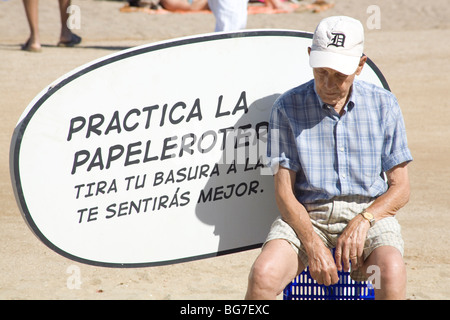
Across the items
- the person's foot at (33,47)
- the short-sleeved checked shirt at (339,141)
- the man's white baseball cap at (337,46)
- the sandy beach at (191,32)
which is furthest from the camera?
the person's foot at (33,47)

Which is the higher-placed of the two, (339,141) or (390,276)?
(339,141)

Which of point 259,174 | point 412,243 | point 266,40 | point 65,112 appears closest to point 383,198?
point 259,174

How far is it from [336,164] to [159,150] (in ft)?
2.59

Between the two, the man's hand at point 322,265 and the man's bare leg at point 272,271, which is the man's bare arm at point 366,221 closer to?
the man's hand at point 322,265

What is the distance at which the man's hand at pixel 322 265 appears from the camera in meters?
3.03

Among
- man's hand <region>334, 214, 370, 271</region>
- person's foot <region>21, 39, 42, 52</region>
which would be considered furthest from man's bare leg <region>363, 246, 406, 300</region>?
person's foot <region>21, 39, 42, 52</region>

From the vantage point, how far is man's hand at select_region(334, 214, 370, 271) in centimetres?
305

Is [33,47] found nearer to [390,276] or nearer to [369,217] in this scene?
[369,217]

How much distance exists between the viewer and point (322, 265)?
119 inches

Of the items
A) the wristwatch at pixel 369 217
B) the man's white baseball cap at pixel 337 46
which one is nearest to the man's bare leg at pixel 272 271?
the wristwatch at pixel 369 217

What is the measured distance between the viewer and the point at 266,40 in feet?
11.4

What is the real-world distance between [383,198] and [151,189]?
3.31ft

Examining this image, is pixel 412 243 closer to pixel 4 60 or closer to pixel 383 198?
pixel 383 198

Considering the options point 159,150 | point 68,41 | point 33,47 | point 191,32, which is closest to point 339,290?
point 159,150
